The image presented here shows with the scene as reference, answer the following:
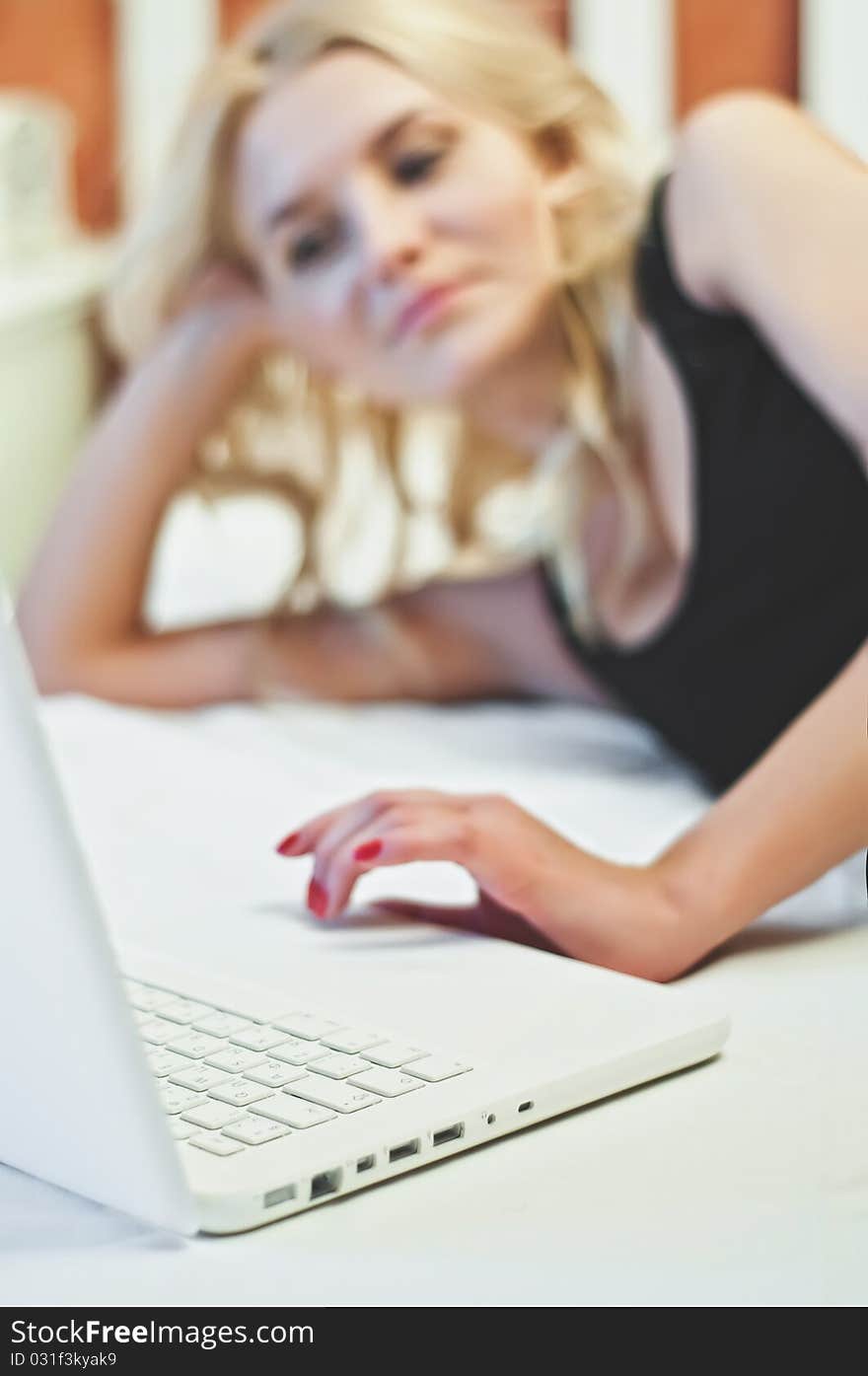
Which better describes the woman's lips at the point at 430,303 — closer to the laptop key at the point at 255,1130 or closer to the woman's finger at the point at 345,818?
the woman's finger at the point at 345,818

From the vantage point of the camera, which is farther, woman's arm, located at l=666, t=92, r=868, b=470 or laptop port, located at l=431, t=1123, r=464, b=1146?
woman's arm, located at l=666, t=92, r=868, b=470

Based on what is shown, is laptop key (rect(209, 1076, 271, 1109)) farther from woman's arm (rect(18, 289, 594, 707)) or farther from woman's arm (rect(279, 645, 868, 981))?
woman's arm (rect(18, 289, 594, 707))

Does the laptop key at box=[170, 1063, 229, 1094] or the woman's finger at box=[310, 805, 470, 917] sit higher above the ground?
the laptop key at box=[170, 1063, 229, 1094]

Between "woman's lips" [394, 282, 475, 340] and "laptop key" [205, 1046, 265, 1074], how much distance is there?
2.79ft

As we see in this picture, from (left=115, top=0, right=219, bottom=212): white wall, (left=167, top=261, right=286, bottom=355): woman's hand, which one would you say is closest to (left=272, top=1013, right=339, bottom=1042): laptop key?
(left=167, top=261, right=286, bottom=355): woman's hand

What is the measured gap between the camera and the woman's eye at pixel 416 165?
139 centimetres

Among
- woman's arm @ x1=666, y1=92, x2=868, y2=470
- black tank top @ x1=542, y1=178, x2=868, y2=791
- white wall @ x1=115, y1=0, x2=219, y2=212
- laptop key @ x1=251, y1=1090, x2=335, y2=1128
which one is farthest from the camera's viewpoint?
white wall @ x1=115, y1=0, x2=219, y2=212

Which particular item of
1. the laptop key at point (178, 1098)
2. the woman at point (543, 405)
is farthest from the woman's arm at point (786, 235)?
the laptop key at point (178, 1098)

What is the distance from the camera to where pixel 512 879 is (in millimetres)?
825

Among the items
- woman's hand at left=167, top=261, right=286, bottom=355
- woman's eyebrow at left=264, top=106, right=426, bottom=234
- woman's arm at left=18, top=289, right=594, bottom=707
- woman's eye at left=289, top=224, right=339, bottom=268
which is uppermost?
woman's eyebrow at left=264, top=106, right=426, bottom=234

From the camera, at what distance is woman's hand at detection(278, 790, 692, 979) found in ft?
2.65

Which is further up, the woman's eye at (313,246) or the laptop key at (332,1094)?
the woman's eye at (313,246)

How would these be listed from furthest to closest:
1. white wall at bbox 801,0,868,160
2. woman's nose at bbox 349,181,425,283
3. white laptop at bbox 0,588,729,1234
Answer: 1. white wall at bbox 801,0,868,160
2. woman's nose at bbox 349,181,425,283
3. white laptop at bbox 0,588,729,1234

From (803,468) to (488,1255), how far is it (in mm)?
775
